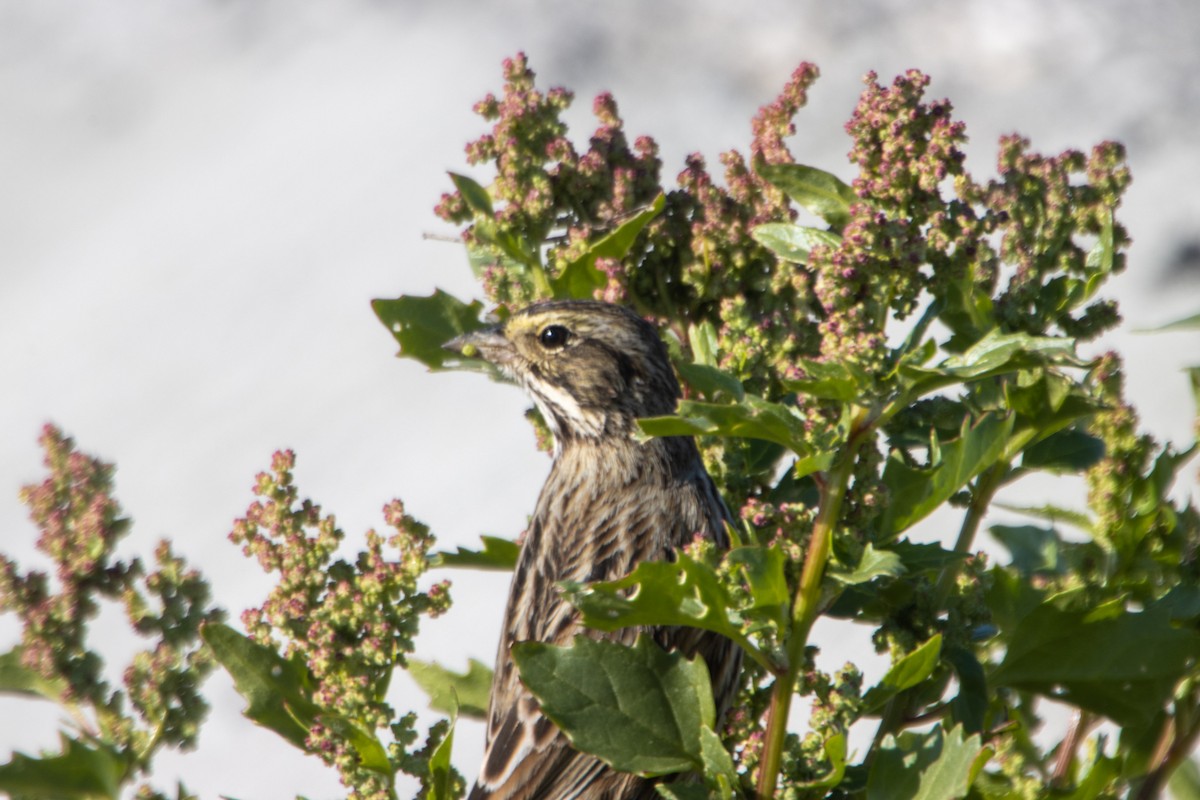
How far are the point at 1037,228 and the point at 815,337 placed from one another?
478mm

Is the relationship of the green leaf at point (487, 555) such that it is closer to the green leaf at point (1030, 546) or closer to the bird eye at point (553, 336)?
the bird eye at point (553, 336)

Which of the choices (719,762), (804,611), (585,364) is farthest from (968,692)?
(585,364)

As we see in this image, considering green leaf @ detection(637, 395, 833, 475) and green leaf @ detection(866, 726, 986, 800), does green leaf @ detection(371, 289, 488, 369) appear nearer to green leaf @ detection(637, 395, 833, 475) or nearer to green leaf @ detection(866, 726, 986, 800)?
green leaf @ detection(637, 395, 833, 475)

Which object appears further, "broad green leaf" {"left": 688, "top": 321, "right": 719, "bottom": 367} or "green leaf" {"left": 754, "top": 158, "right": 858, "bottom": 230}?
"broad green leaf" {"left": 688, "top": 321, "right": 719, "bottom": 367}

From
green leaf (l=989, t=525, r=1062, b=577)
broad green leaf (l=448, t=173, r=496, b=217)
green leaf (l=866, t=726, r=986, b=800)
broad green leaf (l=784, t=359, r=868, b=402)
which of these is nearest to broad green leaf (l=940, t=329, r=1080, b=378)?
broad green leaf (l=784, t=359, r=868, b=402)

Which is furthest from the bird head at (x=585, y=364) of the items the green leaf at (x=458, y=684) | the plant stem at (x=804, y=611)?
the plant stem at (x=804, y=611)

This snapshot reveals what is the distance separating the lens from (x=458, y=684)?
3.77 metres

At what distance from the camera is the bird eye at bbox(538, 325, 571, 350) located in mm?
4227

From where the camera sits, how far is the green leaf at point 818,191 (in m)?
3.00

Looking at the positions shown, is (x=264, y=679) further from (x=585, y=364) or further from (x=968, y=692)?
(x=585, y=364)

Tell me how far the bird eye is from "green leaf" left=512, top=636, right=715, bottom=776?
5.74 ft

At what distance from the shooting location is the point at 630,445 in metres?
4.67

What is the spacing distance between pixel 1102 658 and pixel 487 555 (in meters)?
1.33

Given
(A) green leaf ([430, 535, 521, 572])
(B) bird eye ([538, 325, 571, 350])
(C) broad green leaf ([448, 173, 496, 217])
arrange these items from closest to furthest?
(C) broad green leaf ([448, 173, 496, 217]) → (A) green leaf ([430, 535, 521, 572]) → (B) bird eye ([538, 325, 571, 350])
